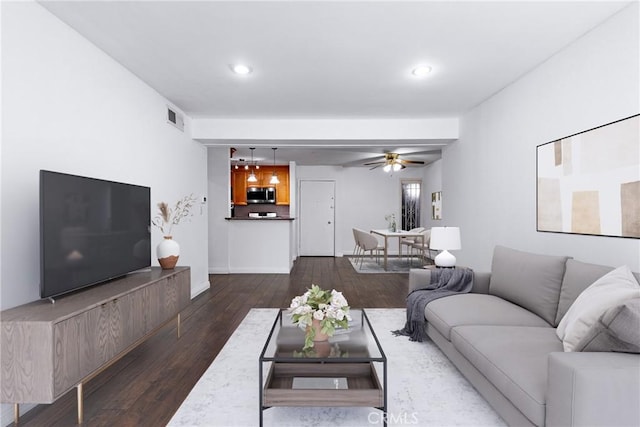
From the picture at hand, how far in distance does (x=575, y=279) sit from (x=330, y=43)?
2.43m

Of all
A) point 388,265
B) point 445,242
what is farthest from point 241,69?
point 388,265

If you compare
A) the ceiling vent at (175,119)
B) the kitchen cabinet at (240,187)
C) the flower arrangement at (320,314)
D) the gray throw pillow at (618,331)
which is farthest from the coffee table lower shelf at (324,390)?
the kitchen cabinet at (240,187)

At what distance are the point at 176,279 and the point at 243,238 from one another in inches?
141

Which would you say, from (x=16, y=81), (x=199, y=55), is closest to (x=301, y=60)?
(x=199, y=55)

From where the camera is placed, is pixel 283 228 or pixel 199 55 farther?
pixel 283 228

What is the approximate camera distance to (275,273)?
6.77 m

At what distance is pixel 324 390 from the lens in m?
1.83

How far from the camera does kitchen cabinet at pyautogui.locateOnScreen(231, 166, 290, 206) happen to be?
9.60 meters

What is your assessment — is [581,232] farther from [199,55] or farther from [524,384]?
[199,55]

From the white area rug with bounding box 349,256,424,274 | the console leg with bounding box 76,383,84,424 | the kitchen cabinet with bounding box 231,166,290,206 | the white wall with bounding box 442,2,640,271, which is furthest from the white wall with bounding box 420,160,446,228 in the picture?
the console leg with bounding box 76,383,84,424

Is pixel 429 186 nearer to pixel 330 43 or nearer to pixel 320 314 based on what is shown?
pixel 330 43

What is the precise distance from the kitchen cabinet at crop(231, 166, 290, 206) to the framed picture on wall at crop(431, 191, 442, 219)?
3838 millimetres

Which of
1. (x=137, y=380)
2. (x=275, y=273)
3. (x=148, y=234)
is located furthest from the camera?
(x=275, y=273)

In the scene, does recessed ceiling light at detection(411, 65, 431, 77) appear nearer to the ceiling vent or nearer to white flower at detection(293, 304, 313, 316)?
white flower at detection(293, 304, 313, 316)
